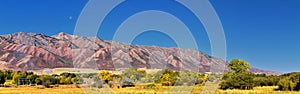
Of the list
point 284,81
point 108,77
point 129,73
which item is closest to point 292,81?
point 284,81

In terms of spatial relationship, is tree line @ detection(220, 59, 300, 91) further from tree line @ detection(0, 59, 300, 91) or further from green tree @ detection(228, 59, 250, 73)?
green tree @ detection(228, 59, 250, 73)

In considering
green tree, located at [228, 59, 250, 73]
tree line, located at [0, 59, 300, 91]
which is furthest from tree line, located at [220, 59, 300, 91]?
green tree, located at [228, 59, 250, 73]

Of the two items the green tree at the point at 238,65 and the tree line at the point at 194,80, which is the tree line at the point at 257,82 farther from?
the green tree at the point at 238,65

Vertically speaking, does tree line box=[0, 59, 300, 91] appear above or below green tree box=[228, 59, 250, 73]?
below

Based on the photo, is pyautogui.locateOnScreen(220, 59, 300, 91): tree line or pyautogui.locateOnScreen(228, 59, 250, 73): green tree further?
pyautogui.locateOnScreen(228, 59, 250, 73): green tree

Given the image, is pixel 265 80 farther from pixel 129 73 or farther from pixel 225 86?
pixel 129 73

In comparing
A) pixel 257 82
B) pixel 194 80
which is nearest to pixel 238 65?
pixel 194 80

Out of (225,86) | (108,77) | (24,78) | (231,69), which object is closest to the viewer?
(225,86)

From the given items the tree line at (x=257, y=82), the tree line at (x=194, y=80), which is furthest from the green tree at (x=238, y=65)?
the tree line at (x=257, y=82)

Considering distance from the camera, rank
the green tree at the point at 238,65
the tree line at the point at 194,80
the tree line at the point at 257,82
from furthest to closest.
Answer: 1. the green tree at the point at 238,65
2. the tree line at the point at 194,80
3. the tree line at the point at 257,82

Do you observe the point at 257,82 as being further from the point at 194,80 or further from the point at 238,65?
the point at 238,65

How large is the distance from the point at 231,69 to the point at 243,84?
33901 mm

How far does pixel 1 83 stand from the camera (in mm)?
68000

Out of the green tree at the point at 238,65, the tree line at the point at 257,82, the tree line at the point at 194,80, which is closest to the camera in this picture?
the tree line at the point at 257,82
